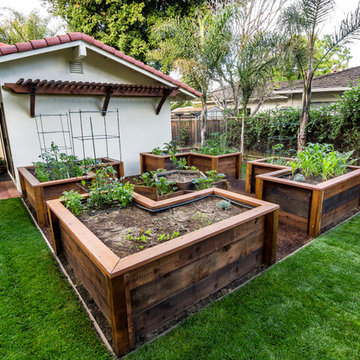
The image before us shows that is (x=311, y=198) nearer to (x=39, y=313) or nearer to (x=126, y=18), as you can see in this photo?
(x=39, y=313)

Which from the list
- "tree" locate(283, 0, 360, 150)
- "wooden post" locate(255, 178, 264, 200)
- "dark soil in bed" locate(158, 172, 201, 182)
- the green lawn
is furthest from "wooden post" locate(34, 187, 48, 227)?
"tree" locate(283, 0, 360, 150)

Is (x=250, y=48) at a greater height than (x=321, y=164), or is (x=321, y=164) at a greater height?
(x=250, y=48)

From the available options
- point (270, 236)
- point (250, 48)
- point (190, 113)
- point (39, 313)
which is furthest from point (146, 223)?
point (190, 113)

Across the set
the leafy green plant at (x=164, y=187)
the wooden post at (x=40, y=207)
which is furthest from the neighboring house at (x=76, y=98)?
the leafy green plant at (x=164, y=187)

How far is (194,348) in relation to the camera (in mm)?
1634

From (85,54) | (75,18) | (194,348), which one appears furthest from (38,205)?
(75,18)

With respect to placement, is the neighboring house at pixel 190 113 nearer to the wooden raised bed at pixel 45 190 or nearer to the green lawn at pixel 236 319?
the wooden raised bed at pixel 45 190

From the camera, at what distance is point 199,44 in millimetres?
8547

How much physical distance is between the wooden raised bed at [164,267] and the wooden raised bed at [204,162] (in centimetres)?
330

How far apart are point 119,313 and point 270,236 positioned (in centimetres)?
156

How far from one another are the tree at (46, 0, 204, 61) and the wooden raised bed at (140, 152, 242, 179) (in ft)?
29.4

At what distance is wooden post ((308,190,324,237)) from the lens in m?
3.02

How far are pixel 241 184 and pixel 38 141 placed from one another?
447 centimetres

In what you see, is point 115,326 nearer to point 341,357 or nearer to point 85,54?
point 341,357
